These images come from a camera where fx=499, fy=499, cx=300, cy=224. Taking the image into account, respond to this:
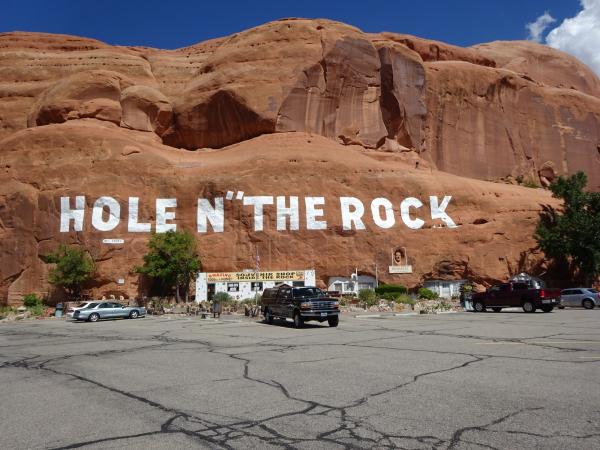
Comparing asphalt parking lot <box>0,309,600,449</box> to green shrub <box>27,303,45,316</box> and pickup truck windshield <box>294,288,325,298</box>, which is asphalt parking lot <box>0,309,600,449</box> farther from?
green shrub <box>27,303,45,316</box>

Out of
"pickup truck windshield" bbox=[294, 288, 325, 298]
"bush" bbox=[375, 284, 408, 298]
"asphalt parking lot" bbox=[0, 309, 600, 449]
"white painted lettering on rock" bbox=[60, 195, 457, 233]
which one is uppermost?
"white painted lettering on rock" bbox=[60, 195, 457, 233]

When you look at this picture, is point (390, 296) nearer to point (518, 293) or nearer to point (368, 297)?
point (368, 297)

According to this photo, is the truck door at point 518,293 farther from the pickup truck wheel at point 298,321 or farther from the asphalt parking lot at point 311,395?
the pickup truck wheel at point 298,321

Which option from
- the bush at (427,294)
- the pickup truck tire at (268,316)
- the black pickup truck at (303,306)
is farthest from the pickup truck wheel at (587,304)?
the pickup truck tire at (268,316)

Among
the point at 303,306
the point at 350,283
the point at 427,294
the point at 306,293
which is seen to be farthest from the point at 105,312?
the point at 427,294

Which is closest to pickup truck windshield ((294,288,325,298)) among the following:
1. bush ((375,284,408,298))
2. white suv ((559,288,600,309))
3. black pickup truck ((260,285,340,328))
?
black pickup truck ((260,285,340,328))

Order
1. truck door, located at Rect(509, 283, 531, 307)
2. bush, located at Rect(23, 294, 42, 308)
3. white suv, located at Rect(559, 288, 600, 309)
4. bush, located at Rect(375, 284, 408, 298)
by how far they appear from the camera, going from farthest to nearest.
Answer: bush, located at Rect(23, 294, 42, 308) < bush, located at Rect(375, 284, 408, 298) < white suv, located at Rect(559, 288, 600, 309) < truck door, located at Rect(509, 283, 531, 307)

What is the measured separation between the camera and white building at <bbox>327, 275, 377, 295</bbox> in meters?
38.7

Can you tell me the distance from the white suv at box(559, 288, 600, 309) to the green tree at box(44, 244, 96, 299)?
32.7 metres

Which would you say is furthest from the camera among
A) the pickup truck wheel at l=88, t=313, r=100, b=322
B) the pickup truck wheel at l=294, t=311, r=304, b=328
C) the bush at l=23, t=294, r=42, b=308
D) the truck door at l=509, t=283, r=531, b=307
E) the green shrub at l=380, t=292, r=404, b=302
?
the bush at l=23, t=294, r=42, b=308

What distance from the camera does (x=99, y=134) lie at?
4519cm

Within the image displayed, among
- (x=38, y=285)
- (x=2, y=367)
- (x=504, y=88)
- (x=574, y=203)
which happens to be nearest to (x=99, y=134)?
(x=38, y=285)

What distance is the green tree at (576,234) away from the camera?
3644 cm

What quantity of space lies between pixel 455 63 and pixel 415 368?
58.7 meters
